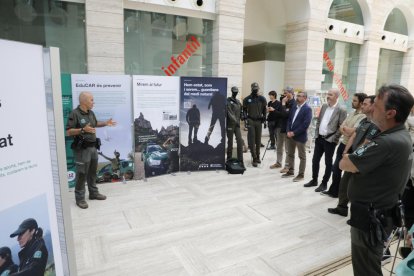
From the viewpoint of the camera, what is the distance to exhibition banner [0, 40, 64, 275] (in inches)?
44.8

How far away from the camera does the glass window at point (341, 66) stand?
10787 mm

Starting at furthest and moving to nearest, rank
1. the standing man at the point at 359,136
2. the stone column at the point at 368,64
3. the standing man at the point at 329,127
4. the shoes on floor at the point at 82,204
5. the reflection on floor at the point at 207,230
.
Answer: the stone column at the point at 368,64 < the standing man at the point at 329,127 < the shoes on floor at the point at 82,204 < the standing man at the point at 359,136 < the reflection on floor at the point at 207,230

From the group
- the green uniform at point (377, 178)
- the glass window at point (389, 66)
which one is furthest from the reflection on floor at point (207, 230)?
the glass window at point (389, 66)

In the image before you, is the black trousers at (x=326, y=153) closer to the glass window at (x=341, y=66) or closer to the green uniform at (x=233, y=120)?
the green uniform at (x=233, y=120)

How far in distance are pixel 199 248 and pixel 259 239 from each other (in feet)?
2.43

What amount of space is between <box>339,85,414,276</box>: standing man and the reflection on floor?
0.93 metres

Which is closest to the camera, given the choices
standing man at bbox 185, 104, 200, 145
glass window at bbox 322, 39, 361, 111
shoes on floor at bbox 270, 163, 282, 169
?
standing man at bbox 185, 104, 200, 145

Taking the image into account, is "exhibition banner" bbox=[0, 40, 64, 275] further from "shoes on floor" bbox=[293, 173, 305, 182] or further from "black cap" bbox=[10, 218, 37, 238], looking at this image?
"shoes on floor" bbox=[293, 173, 305, 182]

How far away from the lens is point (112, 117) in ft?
16.7

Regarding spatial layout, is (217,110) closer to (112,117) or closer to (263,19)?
(112,117)

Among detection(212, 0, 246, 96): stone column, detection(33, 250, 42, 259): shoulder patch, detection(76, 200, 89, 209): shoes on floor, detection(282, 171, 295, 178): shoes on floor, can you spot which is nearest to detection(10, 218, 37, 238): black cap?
detection(33, 250, 42, 259): shoulder patch

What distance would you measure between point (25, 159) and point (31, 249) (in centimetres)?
41

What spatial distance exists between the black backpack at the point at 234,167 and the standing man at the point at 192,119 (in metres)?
0.96

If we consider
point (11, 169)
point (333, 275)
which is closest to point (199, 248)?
point (333, 275)
